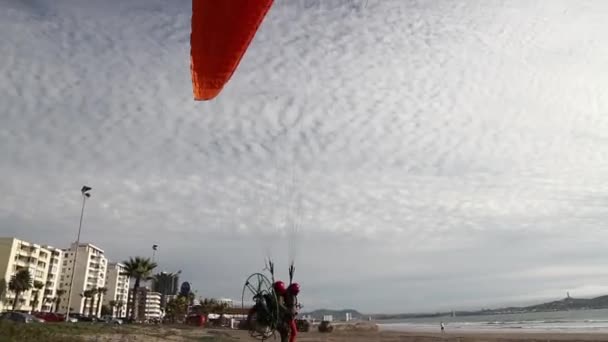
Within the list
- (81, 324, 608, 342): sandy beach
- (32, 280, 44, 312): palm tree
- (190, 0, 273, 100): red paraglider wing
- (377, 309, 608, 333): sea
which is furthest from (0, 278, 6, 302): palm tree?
(190, 0, 273, 100): red paraglider wing

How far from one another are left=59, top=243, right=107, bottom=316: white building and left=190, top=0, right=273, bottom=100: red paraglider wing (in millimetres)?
113140

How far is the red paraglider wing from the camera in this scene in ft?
22.8

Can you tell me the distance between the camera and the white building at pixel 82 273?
11144 centimetres

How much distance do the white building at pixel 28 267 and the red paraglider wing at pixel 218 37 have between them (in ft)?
268

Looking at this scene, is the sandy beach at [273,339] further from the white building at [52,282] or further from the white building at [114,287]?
the white building at [114,287]

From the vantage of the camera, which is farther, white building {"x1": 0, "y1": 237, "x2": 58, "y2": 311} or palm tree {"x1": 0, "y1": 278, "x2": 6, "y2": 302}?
white building {"x1": 0, "y1": 237, "x2": 58, "y2": 311}

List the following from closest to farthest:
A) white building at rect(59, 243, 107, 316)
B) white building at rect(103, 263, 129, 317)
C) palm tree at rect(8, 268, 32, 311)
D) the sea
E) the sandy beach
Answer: the sandy beach, the sea, palm tree at rect(8, 268, 32, 311), white building at rect(59, 243, 107, 316), white building at rect(103, 263, 129, 317)

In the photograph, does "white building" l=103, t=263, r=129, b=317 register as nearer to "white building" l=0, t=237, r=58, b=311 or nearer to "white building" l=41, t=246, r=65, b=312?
"white building" l=41, t=246, r=65, b=312

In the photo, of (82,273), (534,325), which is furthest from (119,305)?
(534,325)

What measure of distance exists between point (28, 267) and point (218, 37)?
9223cm

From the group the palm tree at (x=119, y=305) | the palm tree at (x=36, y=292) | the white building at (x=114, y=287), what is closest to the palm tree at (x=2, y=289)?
the palm tree at (x=36, y=292)

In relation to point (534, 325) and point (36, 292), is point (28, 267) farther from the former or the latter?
point (534, 325)

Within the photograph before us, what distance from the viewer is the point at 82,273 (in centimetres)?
11450

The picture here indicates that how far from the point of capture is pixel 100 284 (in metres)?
126
